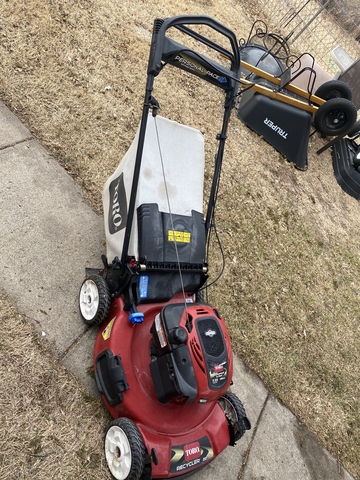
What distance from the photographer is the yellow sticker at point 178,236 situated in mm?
2402

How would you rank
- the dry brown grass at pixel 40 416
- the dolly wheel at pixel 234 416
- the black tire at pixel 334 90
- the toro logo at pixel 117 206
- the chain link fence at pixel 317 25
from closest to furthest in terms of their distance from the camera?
the dry brown grass at pixel 40 416 < the dolly wheel at pixel 234 416 < the toro logo at pixel 117 206 < the black tire at pixel 334 90 < the chain link fence at pixel 317 25

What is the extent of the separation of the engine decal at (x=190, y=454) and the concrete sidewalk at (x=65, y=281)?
40 cm

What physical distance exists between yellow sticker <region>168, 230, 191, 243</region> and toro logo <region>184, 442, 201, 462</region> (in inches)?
45.8

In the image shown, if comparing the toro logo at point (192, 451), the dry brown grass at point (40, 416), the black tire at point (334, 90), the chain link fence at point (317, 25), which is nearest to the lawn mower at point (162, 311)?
the toro logo at point (192, 451)

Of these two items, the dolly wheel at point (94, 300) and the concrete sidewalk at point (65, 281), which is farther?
the concrete sidewalk at point (65, 281)

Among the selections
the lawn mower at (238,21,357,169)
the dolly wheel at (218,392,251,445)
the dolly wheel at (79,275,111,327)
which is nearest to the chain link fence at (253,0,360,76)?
the lawn mower at (238,21,357,169)

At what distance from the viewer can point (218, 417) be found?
2320 mm

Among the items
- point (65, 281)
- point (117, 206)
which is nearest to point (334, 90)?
point (117, 206)

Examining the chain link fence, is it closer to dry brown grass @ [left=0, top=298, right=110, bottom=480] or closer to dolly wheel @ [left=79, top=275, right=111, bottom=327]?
dolly wheel @ [left=79, top=275, right=111, bottom=327]

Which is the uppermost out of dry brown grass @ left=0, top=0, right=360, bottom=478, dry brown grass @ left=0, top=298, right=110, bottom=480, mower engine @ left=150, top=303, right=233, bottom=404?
mower engine @ left=150, top=303, right=233, bottom=404

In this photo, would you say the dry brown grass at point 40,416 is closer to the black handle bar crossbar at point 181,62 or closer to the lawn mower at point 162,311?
the lawn mower at point 162,311

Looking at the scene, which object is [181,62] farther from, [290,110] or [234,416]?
[290,110]

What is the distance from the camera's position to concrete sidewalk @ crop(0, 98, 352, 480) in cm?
255

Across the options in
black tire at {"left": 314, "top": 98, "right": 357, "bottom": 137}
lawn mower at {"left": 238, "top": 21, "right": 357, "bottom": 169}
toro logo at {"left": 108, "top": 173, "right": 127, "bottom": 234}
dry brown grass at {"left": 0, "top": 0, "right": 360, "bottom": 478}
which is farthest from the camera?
black tire at {"left": 314, "top": 98, "right": 357, "bottom": 137}
